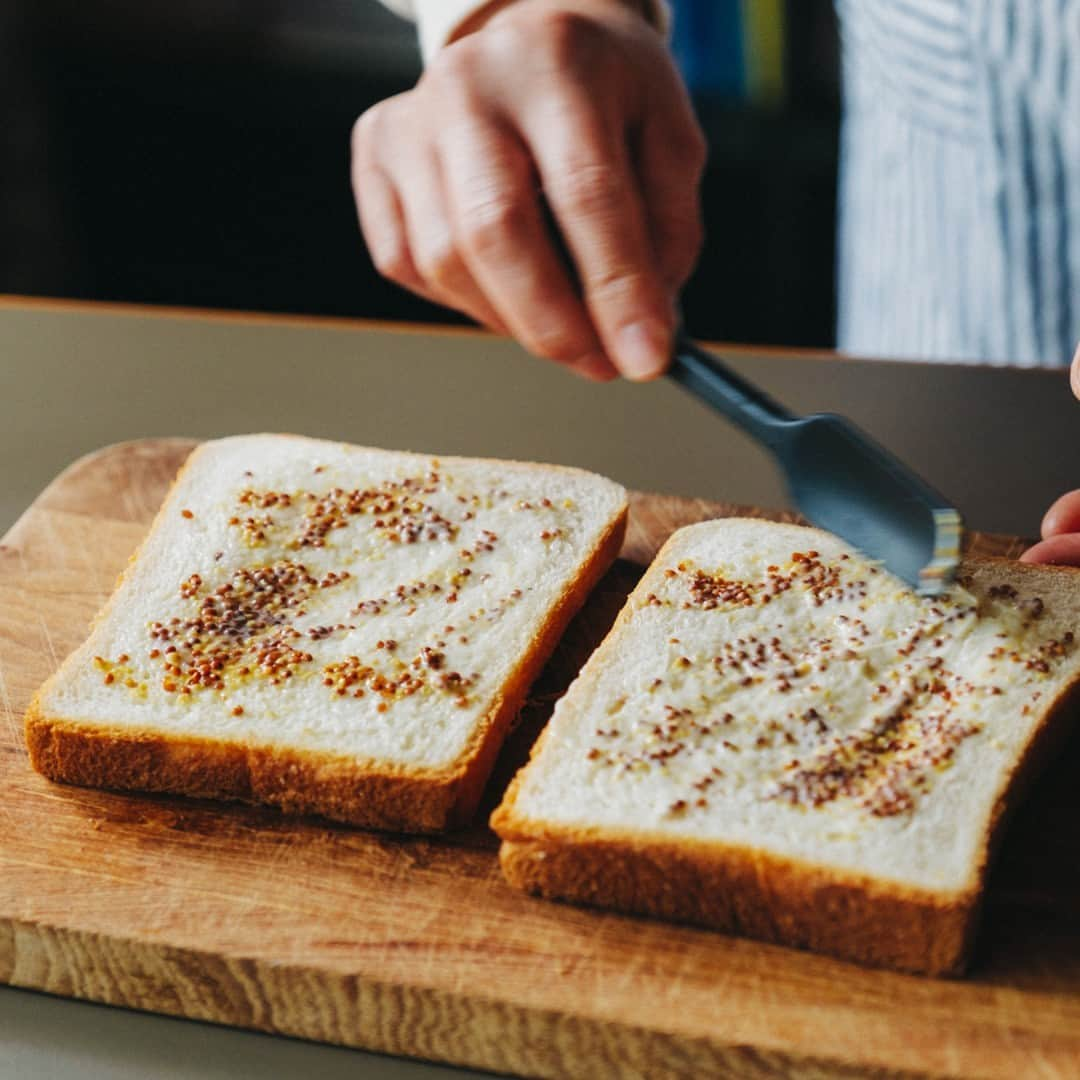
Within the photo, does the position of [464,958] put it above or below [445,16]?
below

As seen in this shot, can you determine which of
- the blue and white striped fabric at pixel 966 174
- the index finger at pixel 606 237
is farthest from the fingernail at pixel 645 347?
the blue and white striped fabric at pixel 966 174

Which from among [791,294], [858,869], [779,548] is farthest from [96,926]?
[791,294]

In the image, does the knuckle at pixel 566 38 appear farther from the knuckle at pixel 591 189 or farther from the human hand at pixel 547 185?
the knuckle at pixel 591 189

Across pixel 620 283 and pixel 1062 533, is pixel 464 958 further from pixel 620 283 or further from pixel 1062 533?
pixel 1062 533

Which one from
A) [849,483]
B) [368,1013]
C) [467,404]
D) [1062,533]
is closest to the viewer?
[368,1013]

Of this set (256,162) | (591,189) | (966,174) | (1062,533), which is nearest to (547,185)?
(591,189)

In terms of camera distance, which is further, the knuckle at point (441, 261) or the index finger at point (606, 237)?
the knuckle at point (441, 261)
